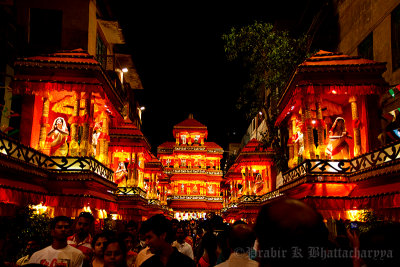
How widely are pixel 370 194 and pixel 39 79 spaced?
13678 mm

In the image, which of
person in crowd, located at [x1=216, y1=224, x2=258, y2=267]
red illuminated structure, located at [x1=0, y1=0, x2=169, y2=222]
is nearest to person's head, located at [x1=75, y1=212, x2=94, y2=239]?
person in crowd, located at [x1=216, y1=224, x2=258, y2=267]

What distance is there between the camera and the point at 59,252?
234 inches

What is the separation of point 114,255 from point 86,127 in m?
13.4

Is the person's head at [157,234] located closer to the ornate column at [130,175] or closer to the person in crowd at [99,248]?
the person in crowd at [99,248]

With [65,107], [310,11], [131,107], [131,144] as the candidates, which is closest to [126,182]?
[131,144]

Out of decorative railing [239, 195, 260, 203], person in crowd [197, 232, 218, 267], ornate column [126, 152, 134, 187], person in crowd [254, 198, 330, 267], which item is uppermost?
ornate column [126, 152, 134, 187]

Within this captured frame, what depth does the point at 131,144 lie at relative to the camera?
87.5 feet

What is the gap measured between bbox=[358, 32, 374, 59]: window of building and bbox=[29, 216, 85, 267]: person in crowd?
16258 mm

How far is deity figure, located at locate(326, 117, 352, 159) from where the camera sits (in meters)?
17.1

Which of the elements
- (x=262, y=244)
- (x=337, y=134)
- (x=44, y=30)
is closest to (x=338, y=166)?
(x=337, y=134)

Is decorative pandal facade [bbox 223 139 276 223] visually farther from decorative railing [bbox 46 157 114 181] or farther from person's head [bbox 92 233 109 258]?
person's head [bbox 92 233 109 258]

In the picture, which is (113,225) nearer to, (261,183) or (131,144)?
(131,144)

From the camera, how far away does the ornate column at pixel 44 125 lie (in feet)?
57.8

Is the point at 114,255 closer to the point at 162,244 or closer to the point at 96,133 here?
the point at 162,244
